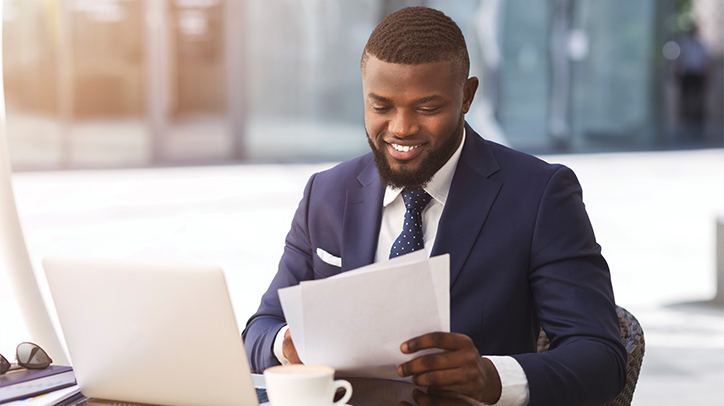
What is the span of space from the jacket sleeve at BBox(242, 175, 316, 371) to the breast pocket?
0.03 meters

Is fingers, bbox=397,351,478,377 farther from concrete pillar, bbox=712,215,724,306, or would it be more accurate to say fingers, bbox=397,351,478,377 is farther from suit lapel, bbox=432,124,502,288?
concrete pillar, bbox=712,215,724,306

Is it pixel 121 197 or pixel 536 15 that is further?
pixel 536 15

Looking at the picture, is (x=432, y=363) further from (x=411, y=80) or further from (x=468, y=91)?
(x=468, y=91)

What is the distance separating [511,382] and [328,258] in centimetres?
61

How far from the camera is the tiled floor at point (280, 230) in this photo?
4.59m

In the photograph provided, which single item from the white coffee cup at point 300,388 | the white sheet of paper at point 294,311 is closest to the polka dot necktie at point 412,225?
the white sheet of paper at point 294,311

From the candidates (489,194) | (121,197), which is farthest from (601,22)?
(489,194)

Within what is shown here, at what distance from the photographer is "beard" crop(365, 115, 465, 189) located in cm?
180

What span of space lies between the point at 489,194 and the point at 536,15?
38.0 ft

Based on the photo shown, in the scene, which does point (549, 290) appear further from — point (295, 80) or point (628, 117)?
point (628, 117)

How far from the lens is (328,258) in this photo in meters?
1.96

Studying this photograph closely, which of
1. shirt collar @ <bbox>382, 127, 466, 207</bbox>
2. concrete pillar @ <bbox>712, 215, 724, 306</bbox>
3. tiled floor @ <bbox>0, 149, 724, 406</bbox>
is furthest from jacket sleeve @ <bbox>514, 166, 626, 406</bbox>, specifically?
concrete pillar @ <bbox>712, 215, 724, 306</bbox>

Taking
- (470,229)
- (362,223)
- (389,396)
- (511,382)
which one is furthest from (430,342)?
(362,223)

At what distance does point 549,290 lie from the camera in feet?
5.65
